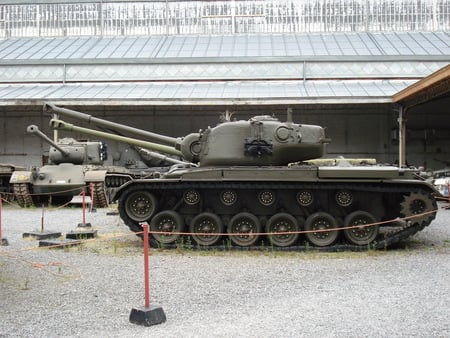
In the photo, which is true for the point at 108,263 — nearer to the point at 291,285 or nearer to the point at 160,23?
the point at 291,285

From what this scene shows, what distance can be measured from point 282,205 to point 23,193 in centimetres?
1208

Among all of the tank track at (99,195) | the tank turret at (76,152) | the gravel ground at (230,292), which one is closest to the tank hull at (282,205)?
the gravel ground at (230,292)

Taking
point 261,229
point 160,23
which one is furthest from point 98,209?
point 160,23

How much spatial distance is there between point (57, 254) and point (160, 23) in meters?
26.9

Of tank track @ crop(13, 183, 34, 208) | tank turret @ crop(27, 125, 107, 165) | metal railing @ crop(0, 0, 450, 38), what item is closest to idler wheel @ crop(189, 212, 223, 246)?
tank track @ crop(13, 183, 34, 208)

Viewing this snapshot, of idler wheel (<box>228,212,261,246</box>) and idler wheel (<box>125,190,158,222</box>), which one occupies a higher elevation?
idler wheel (<box>125,190,158,222</box>)

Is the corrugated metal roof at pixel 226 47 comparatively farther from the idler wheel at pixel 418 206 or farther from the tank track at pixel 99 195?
the idler wheel at pixel 418 206

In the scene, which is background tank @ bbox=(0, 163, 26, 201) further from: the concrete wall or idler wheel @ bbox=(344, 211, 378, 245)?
idler wheel @ bbox=(344, 211, 378, 245)

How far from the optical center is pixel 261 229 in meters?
10.6

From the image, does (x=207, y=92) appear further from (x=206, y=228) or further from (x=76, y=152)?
(x=206, y=228)

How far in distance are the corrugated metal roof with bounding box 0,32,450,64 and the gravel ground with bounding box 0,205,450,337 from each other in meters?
20.5

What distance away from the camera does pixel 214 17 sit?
3428 cm

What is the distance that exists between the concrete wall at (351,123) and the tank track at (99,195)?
29.4 feet

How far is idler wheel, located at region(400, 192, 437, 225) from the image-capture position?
9984mm
